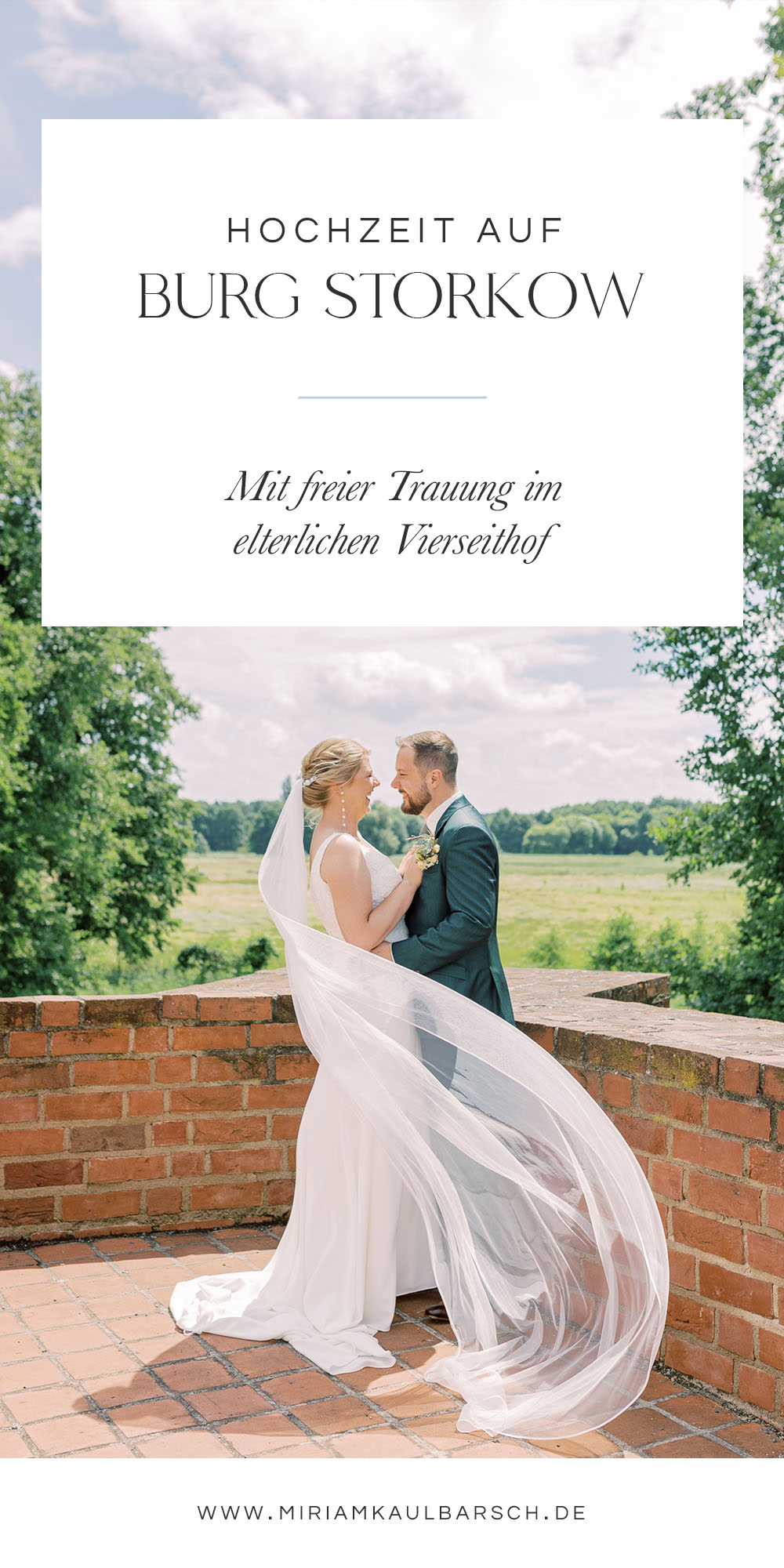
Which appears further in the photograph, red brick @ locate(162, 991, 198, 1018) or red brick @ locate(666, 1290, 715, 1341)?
red brick @ locate(162, 991, 198, 1018)

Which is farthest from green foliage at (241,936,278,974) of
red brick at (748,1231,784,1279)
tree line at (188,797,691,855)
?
red brick at (748,1231,784,1279)

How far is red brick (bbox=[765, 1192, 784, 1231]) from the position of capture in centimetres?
287

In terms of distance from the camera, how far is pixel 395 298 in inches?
198

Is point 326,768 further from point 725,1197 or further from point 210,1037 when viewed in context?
point 725,1197

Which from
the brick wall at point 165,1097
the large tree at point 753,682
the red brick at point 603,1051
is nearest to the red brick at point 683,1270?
the red brick at point 603,1051

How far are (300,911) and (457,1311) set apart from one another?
1.24m

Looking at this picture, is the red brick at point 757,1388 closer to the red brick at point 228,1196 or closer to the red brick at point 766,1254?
the red brick at point 766,1254

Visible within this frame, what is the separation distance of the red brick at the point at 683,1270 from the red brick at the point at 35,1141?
2.22 metres

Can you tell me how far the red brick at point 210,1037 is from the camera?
14.2ft

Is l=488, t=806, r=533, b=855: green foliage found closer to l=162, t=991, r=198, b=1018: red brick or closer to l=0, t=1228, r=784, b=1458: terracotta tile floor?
l=162, t=991, r=198, b=1018: red brick

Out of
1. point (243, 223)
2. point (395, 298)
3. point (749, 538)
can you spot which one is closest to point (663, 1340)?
point (395, 298)

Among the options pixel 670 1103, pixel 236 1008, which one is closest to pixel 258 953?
pixel 236 1008

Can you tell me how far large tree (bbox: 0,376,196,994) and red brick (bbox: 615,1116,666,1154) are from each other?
1273cm

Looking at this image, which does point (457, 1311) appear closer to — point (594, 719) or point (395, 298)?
point (395, 298)
